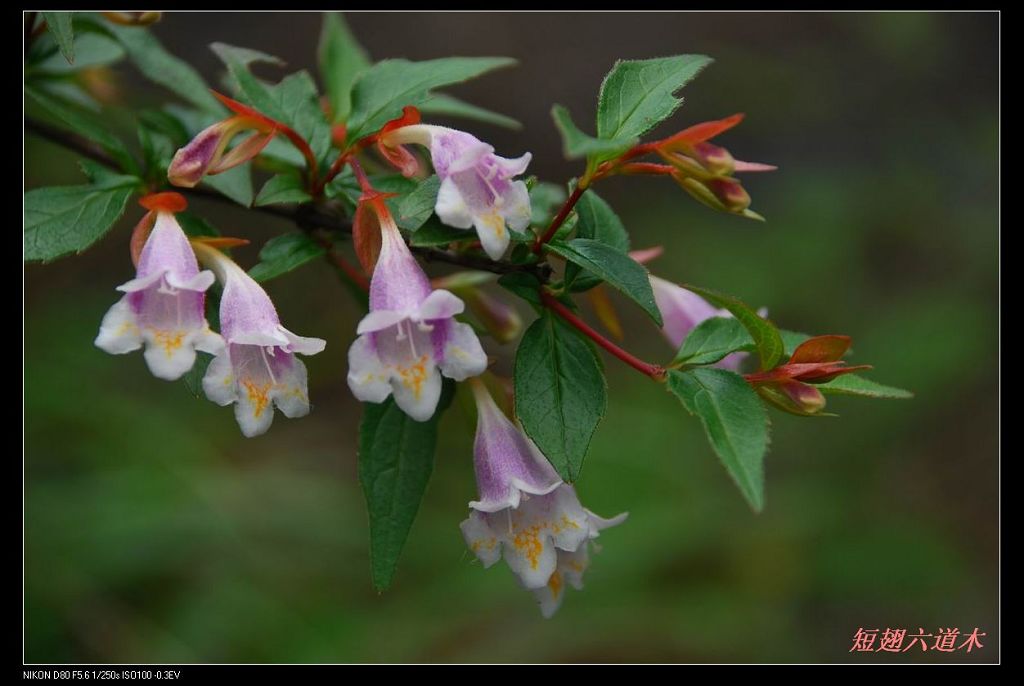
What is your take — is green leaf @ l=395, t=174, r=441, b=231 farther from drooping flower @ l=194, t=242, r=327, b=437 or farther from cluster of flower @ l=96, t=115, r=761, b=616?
drooping flower @ l=194, t=242, r=327, b=437

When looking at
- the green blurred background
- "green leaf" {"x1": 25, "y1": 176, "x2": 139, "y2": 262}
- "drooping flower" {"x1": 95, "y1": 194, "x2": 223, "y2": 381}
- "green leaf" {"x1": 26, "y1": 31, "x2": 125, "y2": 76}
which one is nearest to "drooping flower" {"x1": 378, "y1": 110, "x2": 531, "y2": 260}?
"drooping flower" {"x1": 95, "y1": 194, "x2": 223, "y2": 381}

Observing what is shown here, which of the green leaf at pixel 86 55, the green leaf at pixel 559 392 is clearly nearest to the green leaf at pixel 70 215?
the green leaf at pixel 86 55

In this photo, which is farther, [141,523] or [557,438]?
[141,523]

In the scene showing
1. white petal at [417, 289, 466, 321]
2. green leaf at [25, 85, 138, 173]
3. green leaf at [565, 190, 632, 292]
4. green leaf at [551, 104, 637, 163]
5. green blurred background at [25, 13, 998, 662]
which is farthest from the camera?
green blurred background at [25, 13, 998, 662]

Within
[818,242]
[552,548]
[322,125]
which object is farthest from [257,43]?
[552,548]

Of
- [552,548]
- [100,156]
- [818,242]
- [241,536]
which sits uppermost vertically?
[100,156]

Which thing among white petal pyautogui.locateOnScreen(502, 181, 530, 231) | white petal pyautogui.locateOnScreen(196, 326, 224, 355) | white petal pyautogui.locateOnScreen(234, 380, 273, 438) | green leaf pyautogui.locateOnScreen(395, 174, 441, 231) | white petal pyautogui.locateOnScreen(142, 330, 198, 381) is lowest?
white petal pyautogui.locateOnScreen(234, 380, 273, 438)

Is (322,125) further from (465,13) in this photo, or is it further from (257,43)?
(465,13)
